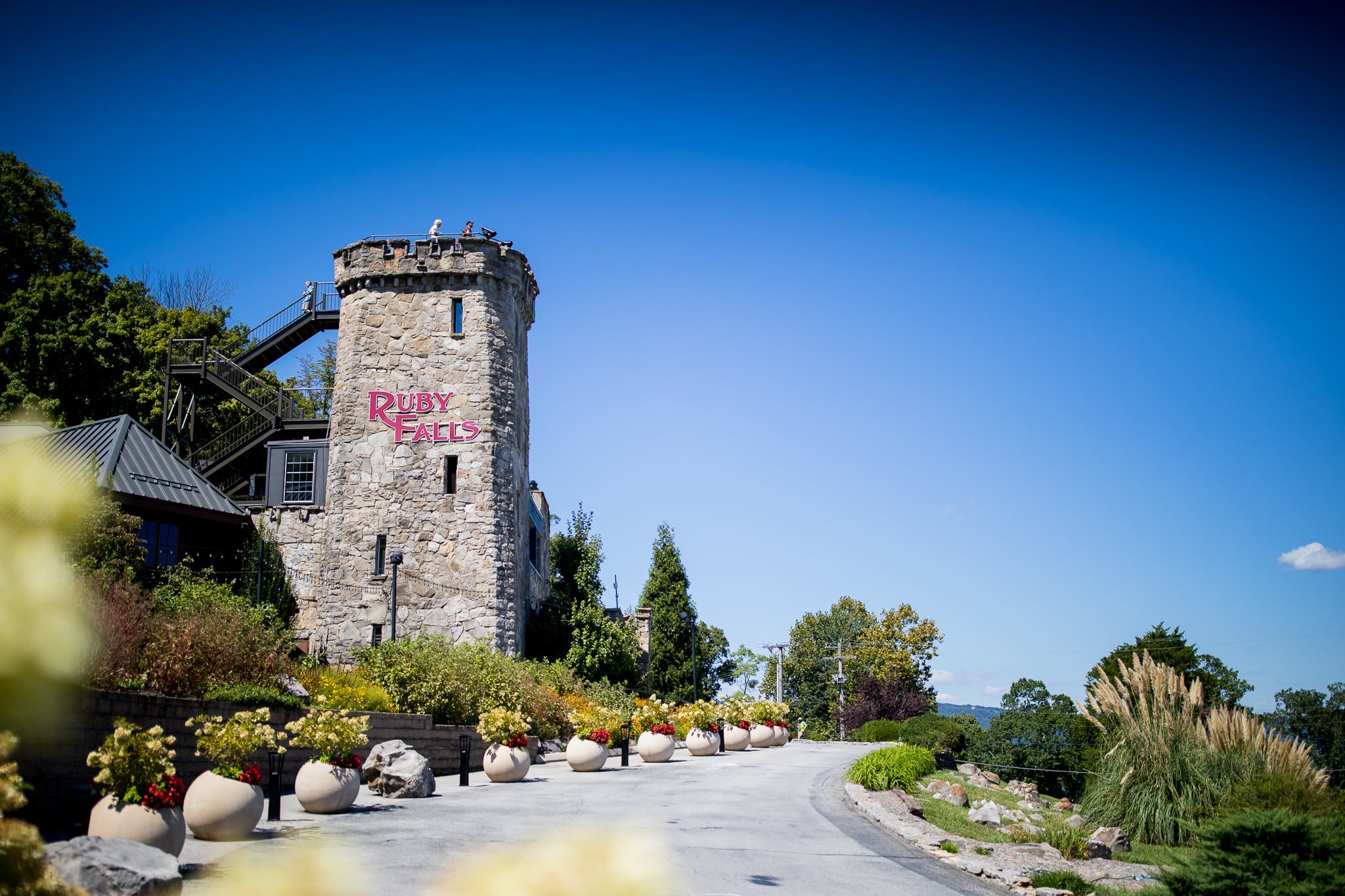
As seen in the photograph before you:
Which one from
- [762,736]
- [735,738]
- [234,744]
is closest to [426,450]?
[735,738]

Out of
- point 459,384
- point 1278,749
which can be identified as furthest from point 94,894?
point 459,384

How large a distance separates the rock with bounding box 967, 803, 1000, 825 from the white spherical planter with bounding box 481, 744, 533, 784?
27.1 ft

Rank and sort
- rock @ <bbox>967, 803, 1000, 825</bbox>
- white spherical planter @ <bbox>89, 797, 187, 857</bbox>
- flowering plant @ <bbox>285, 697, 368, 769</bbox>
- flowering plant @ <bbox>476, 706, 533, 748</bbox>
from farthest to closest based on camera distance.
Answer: flowering plant @ <bbox>476, 706, 533, 748</bbox> < rock @ <bbox>967, 803, 1000, 825</bbox> < flowering plant @ <bbox>285, 697, 368, 769</bbox> < white spherical planter @ <bbox>89, 797, 187, 857</bbox>

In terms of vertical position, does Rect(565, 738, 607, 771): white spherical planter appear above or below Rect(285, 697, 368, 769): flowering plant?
below

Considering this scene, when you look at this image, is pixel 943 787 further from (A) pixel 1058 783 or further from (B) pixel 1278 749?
(A) pixel 1058 783

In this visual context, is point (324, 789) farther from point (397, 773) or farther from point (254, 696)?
point (254, 696)

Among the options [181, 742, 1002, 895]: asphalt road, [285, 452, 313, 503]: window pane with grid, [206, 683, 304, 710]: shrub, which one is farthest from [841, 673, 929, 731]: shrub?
[206, 683, 304, 710]: shrub

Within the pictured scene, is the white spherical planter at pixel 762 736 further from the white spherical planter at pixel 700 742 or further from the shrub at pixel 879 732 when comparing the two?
the shrub at pixel 879 732

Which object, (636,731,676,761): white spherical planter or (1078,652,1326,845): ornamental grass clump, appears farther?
(636,731,676,761): white spherical planter

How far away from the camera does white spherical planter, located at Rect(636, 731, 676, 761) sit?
24375mm

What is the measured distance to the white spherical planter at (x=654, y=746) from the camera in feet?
80.0

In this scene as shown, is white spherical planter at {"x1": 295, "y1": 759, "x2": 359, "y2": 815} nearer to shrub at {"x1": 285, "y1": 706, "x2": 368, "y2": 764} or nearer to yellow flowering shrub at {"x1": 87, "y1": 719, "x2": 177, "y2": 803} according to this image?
shrub at {"x1": 285, "y1": 706, "x2": 368, "y2": 764}

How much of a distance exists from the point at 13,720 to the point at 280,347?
37.4 m

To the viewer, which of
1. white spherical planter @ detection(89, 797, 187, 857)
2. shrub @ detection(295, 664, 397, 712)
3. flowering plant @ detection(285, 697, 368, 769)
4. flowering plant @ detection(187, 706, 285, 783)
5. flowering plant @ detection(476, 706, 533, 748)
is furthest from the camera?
shrub @ detection(295, 664, 397, 712)
